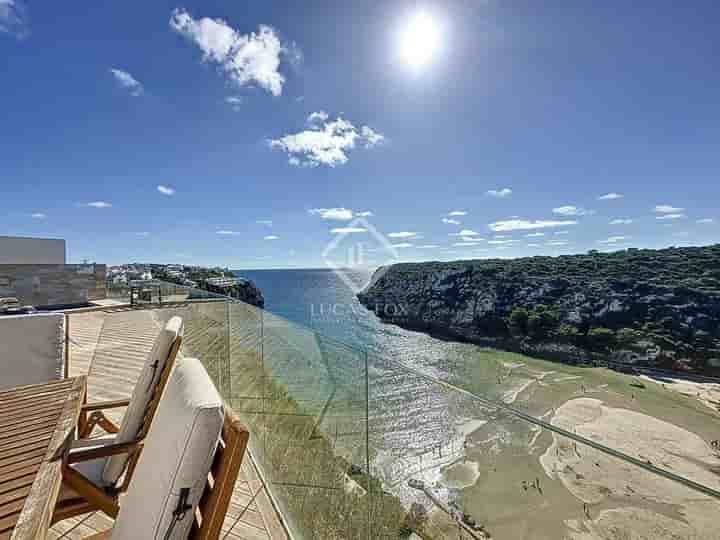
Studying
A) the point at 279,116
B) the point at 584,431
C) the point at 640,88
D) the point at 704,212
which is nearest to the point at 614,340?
the point at 584,431

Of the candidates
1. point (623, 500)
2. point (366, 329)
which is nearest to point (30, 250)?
point (623, 500)

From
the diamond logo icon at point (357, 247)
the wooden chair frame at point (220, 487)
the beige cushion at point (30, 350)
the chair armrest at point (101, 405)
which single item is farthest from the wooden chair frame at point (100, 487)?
the diamond logo icon at point (357, 247)

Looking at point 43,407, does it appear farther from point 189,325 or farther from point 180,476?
point 189,325

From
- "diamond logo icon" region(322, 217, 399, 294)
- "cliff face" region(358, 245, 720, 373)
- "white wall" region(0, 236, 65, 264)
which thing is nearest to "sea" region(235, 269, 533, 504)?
"white wall" region(0, 236, 65, 264)

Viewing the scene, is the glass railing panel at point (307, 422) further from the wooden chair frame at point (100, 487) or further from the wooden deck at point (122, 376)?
the wooden chair frame at point (100, 487)

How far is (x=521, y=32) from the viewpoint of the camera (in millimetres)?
9531

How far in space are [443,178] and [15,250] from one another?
851 inches

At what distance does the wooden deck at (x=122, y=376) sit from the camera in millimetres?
1753

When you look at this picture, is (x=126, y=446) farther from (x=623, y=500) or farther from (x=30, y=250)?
(x=30, y=250)

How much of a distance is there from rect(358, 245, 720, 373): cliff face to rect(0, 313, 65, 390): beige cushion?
34.2m

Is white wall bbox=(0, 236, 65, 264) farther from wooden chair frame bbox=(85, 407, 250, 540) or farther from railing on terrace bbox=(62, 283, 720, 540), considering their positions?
wooden chair frame bbox=(85, 407, 250, 540)

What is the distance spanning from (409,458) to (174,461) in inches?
38.4

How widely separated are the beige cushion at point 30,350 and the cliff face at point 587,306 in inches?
1347

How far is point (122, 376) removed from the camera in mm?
4027
